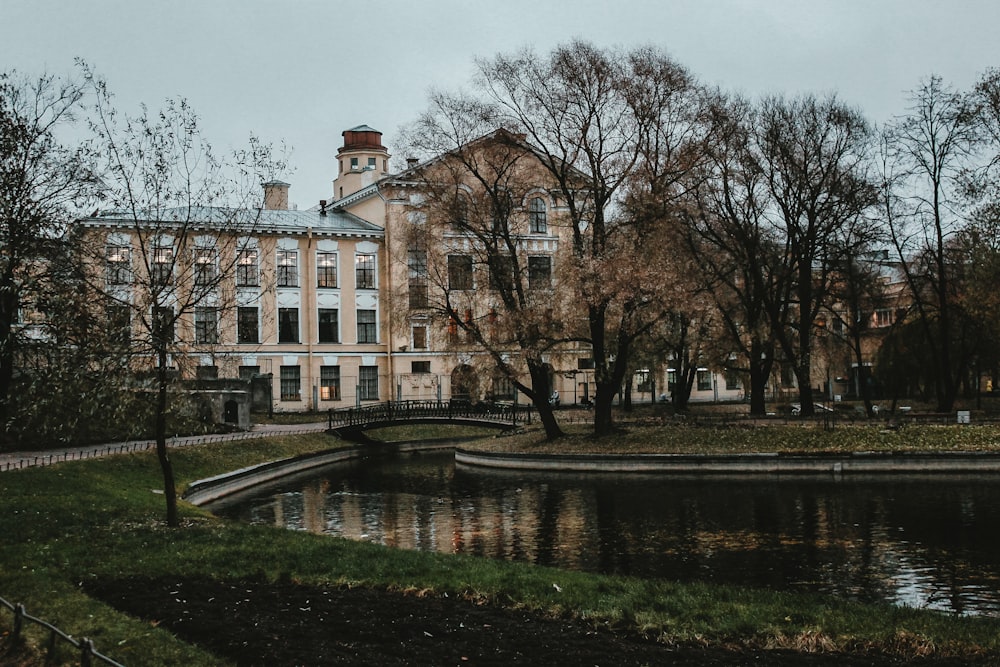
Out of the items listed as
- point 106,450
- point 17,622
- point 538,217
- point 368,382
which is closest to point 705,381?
point 368,382

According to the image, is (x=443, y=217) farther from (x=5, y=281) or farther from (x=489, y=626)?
(x=489, y=626)

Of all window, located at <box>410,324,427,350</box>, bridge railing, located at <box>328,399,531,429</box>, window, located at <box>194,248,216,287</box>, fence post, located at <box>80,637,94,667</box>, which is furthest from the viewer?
window, located at <box>410,324,427,350</box>

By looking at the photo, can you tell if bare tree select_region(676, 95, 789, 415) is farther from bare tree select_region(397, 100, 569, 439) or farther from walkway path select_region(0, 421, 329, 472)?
walkway path select_region(0, 421, 329, 472)

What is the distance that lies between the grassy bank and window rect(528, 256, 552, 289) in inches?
851

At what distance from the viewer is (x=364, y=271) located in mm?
69312

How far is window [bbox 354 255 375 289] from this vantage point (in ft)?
227

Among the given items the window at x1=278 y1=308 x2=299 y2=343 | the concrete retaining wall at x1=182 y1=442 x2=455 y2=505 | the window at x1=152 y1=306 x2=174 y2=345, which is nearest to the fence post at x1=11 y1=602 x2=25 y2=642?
the window at x1=152 y1=306 x2=174 y2=345

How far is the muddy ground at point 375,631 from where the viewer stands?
454 inches

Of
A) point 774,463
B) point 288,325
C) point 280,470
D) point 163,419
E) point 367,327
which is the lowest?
point 280,470

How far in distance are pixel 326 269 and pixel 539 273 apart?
24594 mm

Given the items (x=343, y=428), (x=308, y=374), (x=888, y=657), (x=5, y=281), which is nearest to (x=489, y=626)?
(x=888, y=657)

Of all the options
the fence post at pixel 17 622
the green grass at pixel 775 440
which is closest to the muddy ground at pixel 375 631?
the fence post at pixel 17 622

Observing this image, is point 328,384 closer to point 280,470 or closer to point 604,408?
point 280,470

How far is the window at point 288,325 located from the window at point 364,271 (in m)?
4.94
